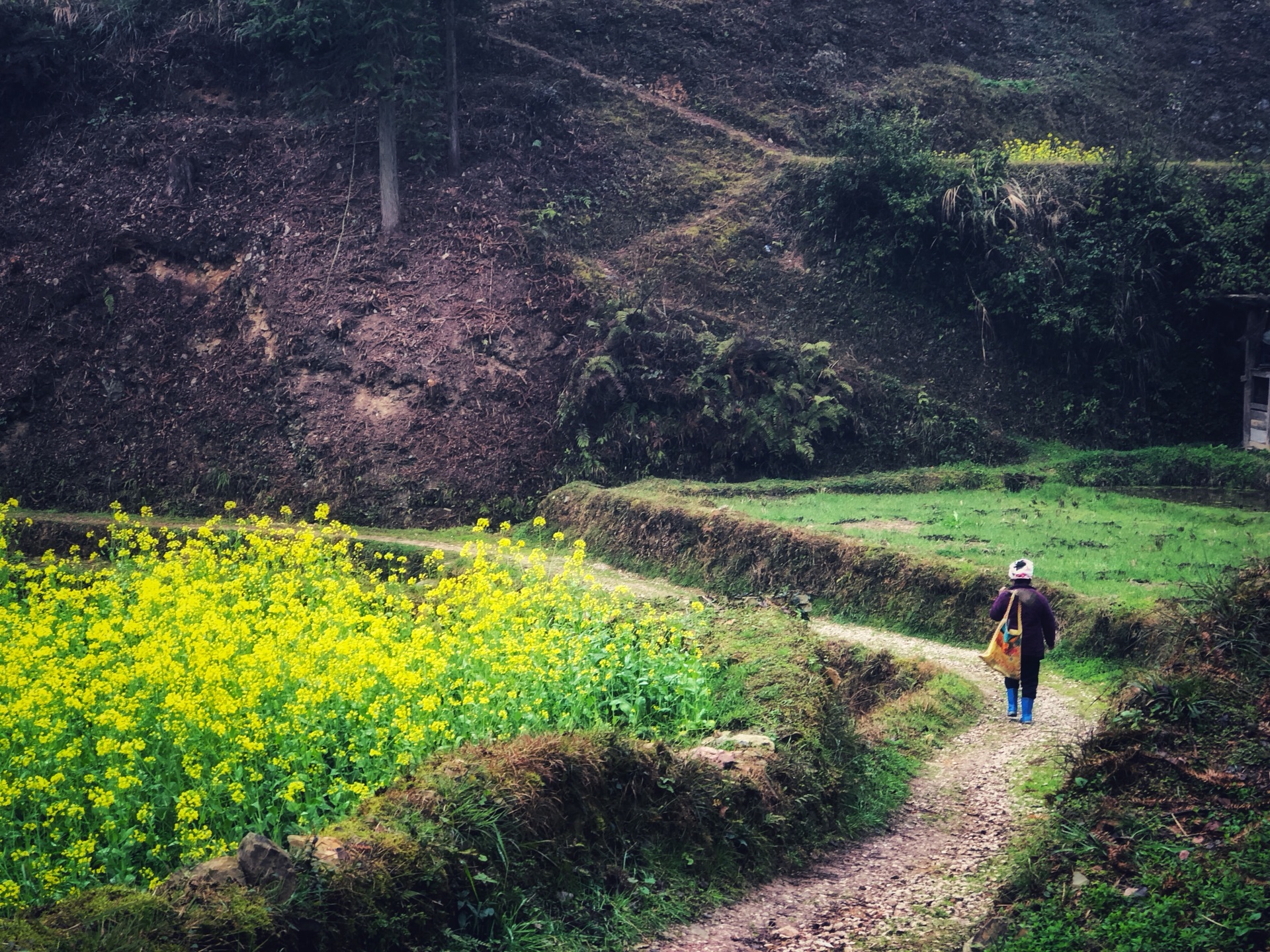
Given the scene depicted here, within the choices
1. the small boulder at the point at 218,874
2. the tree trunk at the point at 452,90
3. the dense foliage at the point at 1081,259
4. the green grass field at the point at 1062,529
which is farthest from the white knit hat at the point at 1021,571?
the tree trunk at the point at 452,90

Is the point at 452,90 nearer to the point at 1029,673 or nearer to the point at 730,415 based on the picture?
the point at 730,415

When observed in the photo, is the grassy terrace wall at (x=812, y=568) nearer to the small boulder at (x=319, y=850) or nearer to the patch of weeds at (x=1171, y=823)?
the patch of weeds at (x=1171, y=823)

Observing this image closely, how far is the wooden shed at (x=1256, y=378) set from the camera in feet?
64.4

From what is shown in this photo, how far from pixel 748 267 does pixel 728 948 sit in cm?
2076

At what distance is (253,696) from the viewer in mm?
6031

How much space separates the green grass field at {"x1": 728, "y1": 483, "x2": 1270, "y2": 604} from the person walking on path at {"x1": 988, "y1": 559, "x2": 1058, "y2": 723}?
6.74 ft

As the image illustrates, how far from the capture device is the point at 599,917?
5.65 m

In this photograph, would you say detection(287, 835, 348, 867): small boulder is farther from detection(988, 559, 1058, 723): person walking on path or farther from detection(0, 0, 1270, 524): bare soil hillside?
detection(0, 0, 1270, 524): bare soil hillside

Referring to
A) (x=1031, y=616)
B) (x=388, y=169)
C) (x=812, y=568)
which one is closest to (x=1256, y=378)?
(x=812, y=568)

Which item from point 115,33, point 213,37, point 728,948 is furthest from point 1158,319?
point 115,33

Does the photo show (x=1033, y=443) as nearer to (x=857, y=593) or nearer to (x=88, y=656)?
(x=857, y=593)

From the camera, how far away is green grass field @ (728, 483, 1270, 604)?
11.6 metres

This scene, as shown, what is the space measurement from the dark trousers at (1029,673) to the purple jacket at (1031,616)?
45 millimetres

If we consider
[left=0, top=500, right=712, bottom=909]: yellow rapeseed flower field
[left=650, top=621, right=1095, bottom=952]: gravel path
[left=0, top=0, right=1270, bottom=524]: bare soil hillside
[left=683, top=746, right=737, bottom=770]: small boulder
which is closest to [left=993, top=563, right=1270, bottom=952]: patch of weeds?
[left=650, top=621, right=1095, bottom=952]: gravel path
